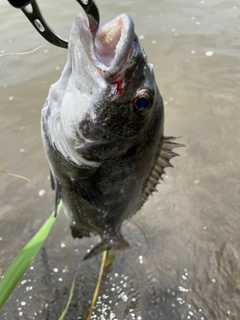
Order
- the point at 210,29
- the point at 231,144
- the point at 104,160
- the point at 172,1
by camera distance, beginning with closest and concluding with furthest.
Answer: the point at 104,160
the point at 231,144
the point at 210,29
the point at 172,1

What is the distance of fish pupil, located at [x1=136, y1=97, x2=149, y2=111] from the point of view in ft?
4.12

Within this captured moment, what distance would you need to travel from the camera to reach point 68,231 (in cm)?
275

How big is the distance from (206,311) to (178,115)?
80.9 inches

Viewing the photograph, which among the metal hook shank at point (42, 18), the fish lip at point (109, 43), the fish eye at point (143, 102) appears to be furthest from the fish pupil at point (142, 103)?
the metal hook shank at point (42, 18)

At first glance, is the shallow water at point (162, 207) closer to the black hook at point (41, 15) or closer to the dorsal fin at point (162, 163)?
the dorsal fin at point (162, 163)

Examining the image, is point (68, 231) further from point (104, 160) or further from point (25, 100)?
point (25, 100)

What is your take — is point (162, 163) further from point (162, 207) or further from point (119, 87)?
point (162, 207)

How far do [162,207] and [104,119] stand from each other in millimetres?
1782

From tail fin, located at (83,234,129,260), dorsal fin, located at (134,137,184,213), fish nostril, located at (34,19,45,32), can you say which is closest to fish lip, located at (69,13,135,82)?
fish nostril, located at (34,19,45,32)

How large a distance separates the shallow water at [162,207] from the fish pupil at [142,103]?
5.31ft

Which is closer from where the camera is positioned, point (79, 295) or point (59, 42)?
point (59, 42)

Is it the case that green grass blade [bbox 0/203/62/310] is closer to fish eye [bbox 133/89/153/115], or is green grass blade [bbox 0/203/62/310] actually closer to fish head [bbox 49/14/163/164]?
fish head [bbox 49/14/163/164]

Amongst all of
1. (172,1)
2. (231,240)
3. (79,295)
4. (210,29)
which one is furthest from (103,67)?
(172,1)

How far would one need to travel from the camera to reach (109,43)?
1191mm
